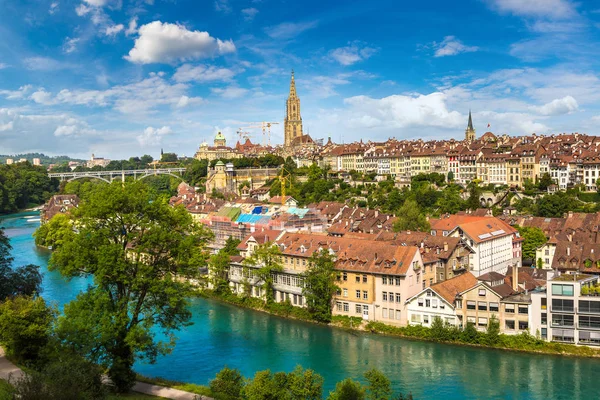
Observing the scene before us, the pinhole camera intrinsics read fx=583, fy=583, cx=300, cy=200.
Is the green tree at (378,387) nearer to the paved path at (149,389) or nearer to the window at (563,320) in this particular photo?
the paved path at (149,389)

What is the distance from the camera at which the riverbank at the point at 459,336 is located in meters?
19.8

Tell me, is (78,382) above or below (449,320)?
above

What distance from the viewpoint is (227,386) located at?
13141 millimetres

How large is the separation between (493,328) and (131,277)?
1277 cm

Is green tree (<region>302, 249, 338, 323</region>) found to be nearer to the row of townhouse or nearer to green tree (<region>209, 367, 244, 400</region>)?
green tree (<region>209, 367, 244, 400</region>)

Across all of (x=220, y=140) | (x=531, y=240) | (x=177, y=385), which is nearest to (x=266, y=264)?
(x=177, y=385)

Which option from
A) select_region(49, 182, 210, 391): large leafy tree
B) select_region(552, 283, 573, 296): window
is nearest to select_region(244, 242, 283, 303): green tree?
select_region(49, 182, 210, 391): large leafy tree

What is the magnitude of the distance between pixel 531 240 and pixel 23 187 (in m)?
70.4

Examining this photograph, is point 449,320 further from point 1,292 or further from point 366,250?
point 1,292

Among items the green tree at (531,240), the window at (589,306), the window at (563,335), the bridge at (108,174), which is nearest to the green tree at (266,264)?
the window at (563,335)

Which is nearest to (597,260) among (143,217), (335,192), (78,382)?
(143,217)

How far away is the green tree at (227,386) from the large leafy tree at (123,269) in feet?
8.08

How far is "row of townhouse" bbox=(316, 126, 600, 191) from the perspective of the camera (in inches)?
1836

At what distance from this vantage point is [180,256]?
15.8 metres
